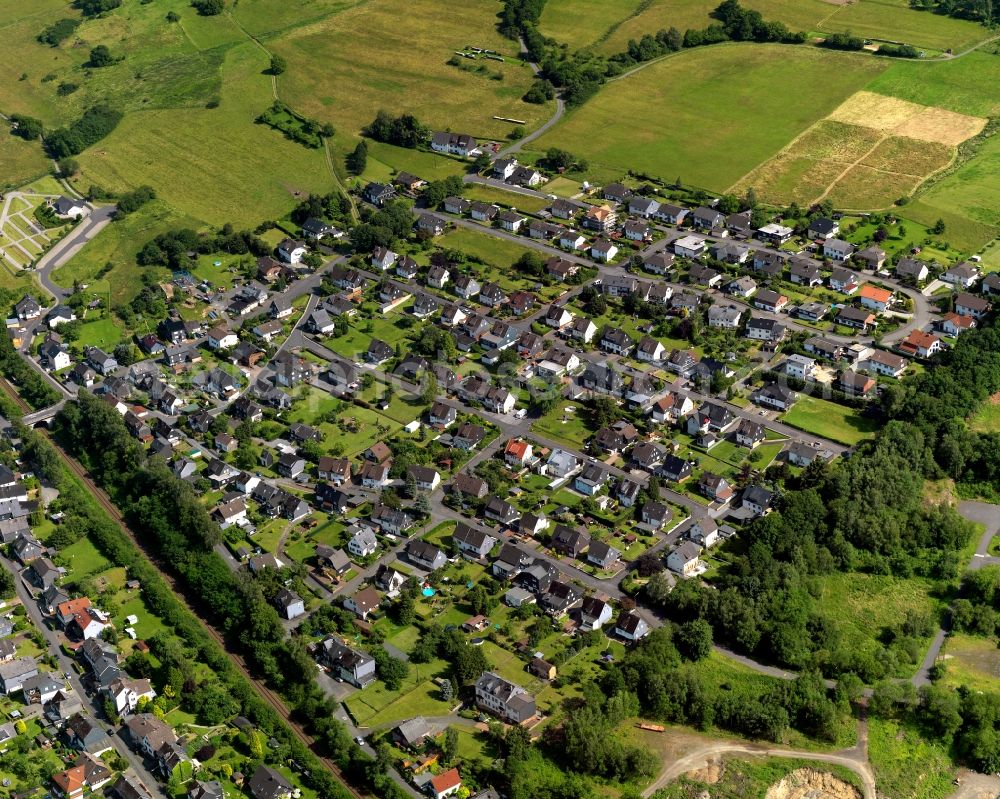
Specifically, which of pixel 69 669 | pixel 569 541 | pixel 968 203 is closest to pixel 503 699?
pixel 569 541

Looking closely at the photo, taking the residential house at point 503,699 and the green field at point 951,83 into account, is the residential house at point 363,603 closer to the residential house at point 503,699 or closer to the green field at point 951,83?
the residential house at point 503,699

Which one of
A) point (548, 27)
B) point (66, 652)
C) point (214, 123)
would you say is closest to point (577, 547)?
point (66, 652)

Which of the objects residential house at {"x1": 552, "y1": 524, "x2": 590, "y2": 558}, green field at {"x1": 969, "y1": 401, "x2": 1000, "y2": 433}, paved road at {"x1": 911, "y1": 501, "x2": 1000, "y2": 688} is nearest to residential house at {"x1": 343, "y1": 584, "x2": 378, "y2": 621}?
residential house at {"x1": 552, "y1": 524, "x2": 590, "y2": 558}

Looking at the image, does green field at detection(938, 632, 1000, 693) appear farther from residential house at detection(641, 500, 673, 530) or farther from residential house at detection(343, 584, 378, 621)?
residential house at detection(343, 584, 378, 621)

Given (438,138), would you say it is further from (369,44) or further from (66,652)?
(66,652)

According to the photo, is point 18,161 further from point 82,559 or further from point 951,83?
point 951,83
